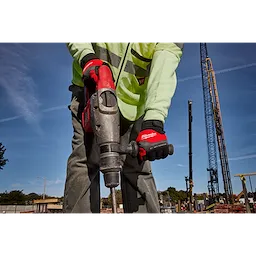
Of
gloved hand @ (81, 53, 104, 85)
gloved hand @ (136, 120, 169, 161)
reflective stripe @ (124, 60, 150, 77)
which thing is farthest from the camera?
reflective stripe @ (124, 60, 150, 77)

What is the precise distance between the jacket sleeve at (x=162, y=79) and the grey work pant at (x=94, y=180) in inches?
6.5

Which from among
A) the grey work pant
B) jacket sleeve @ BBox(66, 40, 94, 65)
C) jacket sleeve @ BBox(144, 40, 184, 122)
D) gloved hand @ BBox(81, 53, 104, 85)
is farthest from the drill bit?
jacket sleeve @ BBox(66, 40, 94, 65)

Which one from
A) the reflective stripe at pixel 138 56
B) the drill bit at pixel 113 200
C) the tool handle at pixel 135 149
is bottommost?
the drill bit at pixel 113 200

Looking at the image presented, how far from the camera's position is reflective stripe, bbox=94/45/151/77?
986 mm

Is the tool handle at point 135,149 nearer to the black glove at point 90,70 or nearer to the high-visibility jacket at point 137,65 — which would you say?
the high-visibility jacket at point 137,65

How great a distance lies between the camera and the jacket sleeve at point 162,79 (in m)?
0.85

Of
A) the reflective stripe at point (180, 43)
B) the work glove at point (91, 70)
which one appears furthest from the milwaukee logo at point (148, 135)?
the reflective stripe at point (180, 43)

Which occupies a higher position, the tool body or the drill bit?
the tool body

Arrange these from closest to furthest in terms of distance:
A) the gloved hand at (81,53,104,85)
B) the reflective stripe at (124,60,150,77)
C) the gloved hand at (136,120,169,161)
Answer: the gloved hand at (136,120,169,161), the gloved hand at (81,53,104,85), the reflective stripe at (124,60,150,77)

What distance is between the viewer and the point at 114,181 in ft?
2.68

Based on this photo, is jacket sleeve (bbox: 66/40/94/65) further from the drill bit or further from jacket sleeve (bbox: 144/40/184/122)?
the drill bit
